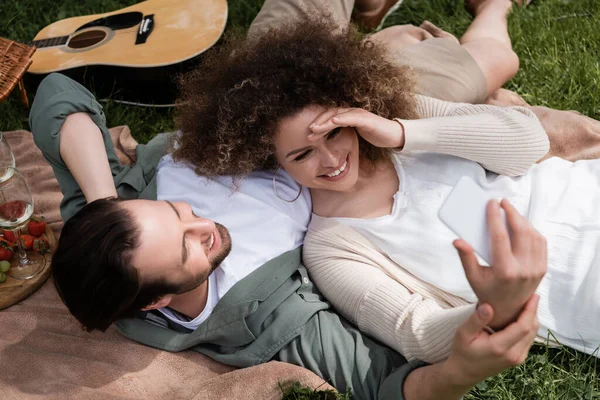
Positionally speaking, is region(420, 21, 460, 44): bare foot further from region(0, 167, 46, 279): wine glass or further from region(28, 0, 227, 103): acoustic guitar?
region(0, 167, 46, 279): wine glass

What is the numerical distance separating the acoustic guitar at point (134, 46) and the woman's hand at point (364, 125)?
1.67 metres

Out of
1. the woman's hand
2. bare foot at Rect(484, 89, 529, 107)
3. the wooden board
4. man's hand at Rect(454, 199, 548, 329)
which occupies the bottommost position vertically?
the wooden board

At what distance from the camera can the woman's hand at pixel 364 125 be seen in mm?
2535

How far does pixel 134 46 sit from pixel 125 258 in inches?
87.0

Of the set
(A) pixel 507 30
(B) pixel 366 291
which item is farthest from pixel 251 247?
(A) pixel 507 30

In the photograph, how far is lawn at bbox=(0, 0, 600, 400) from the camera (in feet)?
12.6

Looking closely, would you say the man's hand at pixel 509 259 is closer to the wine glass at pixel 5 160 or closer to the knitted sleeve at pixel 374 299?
the knitted sleeve at pixel 374 299

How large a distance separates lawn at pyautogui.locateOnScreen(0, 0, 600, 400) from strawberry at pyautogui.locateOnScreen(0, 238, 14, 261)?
1.19 m

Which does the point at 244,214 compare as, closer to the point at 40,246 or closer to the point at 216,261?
the point at 216,261

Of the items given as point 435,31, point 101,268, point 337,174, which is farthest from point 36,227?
point 435,31

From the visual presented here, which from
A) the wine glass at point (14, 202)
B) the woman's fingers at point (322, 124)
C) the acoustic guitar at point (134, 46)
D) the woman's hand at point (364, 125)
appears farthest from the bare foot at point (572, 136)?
the wine glass at point (14, 202)

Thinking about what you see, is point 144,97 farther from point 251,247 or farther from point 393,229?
point 393,229

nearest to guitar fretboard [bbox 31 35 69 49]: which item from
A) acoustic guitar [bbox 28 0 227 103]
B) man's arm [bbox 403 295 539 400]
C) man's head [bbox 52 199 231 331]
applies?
acoustic guitar [bbox 28 0 227 103]

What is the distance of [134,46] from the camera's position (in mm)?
4203
